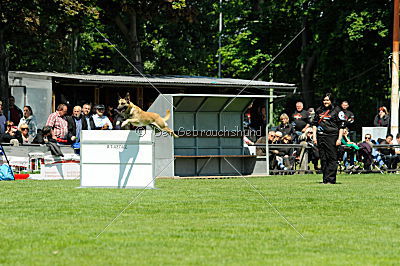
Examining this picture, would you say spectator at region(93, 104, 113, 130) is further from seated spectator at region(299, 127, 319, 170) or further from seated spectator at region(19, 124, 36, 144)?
seated spectator at region(299, 127, 319, 170)

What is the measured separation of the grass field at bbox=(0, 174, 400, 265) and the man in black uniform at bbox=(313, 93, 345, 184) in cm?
269

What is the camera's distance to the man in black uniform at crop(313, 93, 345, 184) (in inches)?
755

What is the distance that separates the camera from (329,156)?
758 inches

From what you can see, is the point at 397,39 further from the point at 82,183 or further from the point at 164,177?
the point at 82,183

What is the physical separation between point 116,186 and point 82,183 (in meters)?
0.71

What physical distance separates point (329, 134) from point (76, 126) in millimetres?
6608

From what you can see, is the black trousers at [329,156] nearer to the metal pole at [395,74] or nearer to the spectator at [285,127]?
the spectator at [285,127]

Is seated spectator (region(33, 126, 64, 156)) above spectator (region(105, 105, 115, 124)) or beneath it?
beneath

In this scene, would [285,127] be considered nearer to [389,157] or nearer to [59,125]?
[389,157]

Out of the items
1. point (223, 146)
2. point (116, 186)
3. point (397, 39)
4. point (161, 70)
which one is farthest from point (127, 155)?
point (161, 70)

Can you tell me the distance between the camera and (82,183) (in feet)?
56.4

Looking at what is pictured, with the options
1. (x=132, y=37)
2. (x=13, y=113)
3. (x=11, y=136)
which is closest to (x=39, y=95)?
(x=13, y=113)

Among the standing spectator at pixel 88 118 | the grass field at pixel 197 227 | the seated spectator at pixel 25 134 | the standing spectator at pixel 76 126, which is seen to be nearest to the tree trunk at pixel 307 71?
the seated spectator at pixel 25 134

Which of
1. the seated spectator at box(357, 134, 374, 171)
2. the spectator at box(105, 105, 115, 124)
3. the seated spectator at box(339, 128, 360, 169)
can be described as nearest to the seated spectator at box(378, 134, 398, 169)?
the seated spectator at box(357, 134, 374, 171)
